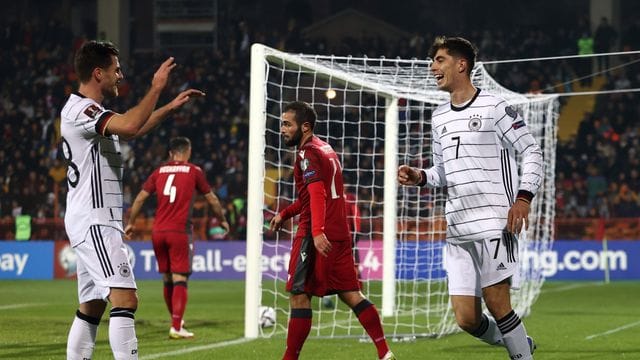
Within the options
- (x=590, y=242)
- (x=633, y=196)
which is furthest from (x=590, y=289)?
(x=633, y=196)

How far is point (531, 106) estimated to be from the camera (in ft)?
53.6

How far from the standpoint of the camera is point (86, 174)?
21.5 feet

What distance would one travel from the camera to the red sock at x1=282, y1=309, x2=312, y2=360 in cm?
812

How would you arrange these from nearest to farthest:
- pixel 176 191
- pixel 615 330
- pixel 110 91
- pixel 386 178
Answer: pixel 110 91 → pixel 176 191 → pixel 615 330 → pixel 386 178

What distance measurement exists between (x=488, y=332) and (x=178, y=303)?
4.91 meters

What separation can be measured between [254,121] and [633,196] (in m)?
15.1

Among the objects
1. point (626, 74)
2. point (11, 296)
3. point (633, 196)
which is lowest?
point (11, 296)

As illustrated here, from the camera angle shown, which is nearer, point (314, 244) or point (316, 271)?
point (314, 244)

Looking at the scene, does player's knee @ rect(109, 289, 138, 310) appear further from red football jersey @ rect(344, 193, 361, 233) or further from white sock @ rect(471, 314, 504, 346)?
red football jersey @ rect(344, 193, 361, 233)

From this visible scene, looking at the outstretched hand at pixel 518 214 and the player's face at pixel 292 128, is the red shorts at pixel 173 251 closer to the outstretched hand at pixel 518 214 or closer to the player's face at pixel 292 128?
the player's face at pixel 292 128

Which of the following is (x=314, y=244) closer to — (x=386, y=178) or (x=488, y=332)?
(x=488, y=332)

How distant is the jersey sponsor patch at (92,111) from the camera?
6.42 metres

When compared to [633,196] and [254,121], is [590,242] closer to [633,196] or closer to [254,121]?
[633,196]

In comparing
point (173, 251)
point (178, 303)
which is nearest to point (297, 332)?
point (178, 303)
